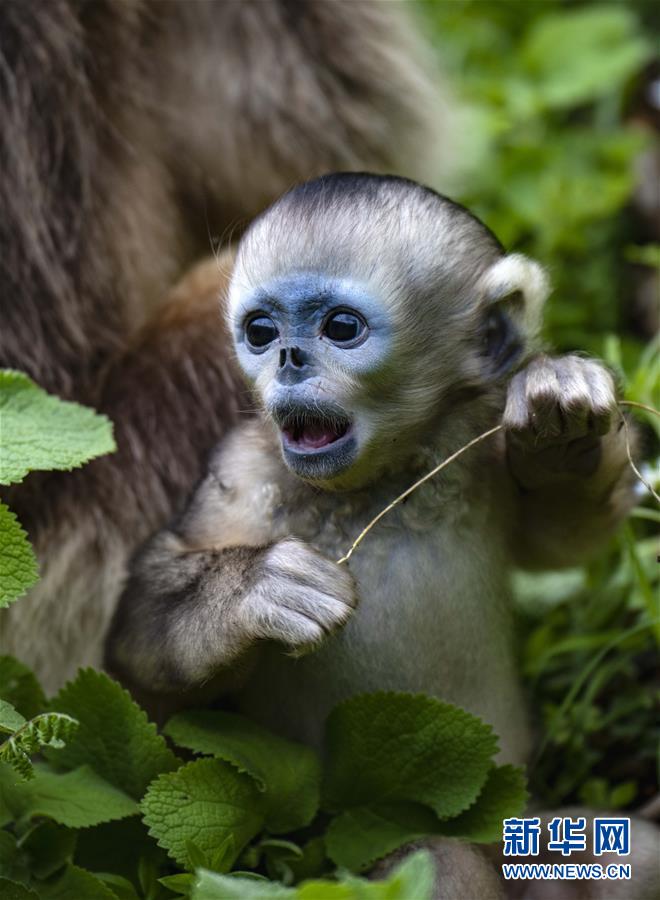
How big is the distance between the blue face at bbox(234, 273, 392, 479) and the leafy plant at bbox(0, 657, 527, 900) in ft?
1.49

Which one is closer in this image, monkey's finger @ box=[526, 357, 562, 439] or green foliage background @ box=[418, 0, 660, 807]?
monkey's finger @ box=[526, 357, 562, 439]

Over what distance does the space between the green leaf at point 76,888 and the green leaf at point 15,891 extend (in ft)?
0.32

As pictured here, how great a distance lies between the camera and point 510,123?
16.5 feet

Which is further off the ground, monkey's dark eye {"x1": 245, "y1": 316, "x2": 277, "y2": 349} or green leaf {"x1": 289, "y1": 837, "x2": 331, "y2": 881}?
monkey's dark eye {"x1": 245, "y1": 316, "x2": 277, "y2": 349}

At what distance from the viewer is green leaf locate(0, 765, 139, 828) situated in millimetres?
2381

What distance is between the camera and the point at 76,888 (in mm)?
2303

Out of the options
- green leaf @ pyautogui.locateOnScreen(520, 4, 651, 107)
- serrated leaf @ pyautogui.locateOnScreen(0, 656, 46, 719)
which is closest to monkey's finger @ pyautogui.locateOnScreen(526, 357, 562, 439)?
serrated leaf @ pyautogui.locateOnScreen(0, 656, 46, 719)

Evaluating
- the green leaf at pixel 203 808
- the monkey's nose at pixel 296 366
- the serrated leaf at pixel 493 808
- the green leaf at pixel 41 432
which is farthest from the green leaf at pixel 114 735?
the monkey's nose at pixel 296 366

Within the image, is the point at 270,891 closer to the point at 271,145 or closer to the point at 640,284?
Result: the point at 271,145

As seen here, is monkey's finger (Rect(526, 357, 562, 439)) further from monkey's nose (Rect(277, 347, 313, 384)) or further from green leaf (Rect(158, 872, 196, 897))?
green leaf (Rect(158, 872, 196, 897))

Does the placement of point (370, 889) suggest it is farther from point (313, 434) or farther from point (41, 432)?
point (41, 432)

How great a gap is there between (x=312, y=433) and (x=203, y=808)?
65 cm

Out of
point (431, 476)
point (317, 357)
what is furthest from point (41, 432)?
point (431, 476)

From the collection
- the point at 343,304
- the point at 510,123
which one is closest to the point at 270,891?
the point at 343,304
